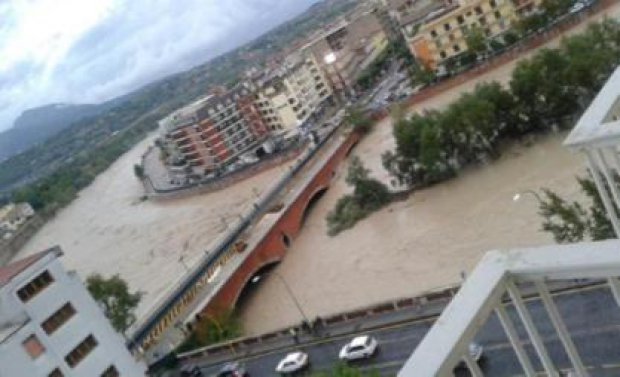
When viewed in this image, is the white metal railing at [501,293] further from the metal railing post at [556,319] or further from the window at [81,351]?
the window at [81,351]

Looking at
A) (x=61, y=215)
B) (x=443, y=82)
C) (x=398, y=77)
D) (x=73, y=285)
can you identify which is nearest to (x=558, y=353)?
(x=73, y=285)

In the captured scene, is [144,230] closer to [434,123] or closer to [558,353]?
[434,123]

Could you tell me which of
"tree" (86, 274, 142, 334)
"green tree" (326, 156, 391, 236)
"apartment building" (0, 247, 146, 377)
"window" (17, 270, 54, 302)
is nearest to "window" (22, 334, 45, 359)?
"apartment building" (0, 247, 146, 377)

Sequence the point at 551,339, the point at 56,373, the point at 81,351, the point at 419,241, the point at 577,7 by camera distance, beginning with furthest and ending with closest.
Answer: the point at 577,7 → the point at 419,241 → the point at 81,351 → the point at 56,373 → the point at 551,339

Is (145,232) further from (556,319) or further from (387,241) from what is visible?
(556,319)

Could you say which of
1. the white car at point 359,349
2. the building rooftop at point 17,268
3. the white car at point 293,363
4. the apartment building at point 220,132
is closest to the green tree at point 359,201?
the white car at point 293,363

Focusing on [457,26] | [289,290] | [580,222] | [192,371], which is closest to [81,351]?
[192,371]
